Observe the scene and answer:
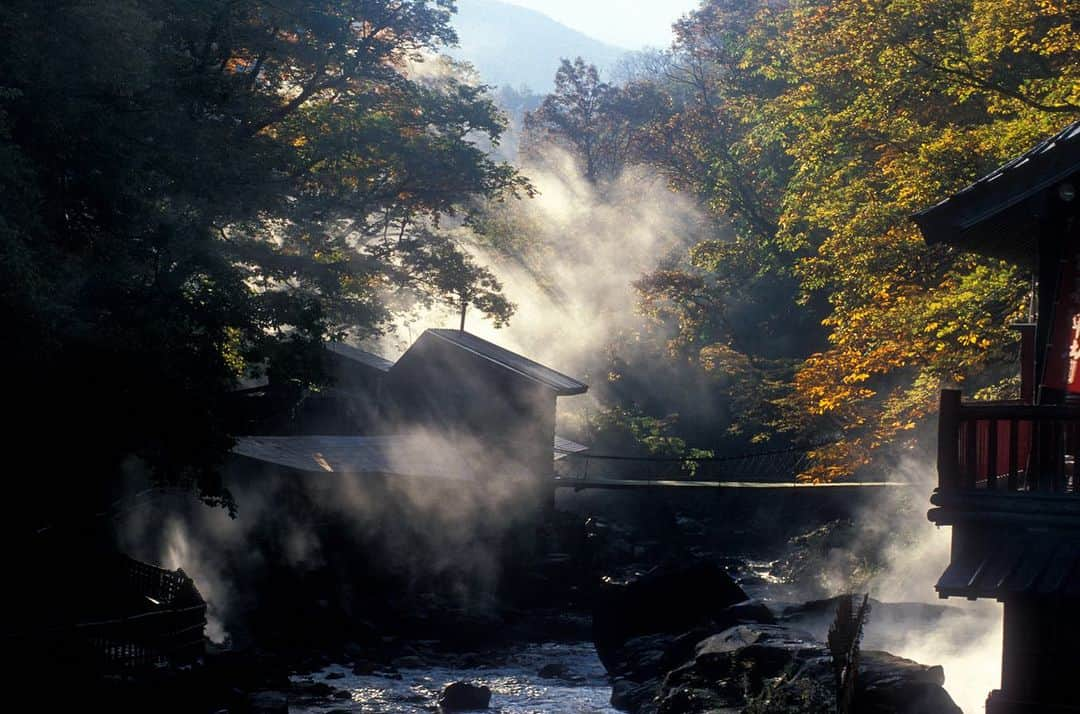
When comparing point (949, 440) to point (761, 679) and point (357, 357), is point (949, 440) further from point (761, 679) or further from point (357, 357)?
point (357, 357)

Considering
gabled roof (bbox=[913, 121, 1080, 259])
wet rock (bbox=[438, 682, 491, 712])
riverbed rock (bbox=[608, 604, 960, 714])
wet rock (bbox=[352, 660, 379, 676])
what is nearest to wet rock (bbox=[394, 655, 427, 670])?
wet rock (bbox=[352, 660, 379, 676])

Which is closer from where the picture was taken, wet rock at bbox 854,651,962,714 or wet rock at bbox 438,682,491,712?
wet rock at bbox 854,651,962,714

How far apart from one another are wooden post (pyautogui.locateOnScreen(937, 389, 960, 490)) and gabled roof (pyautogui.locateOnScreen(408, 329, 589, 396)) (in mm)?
29423

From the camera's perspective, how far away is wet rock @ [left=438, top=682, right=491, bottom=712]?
2330cm

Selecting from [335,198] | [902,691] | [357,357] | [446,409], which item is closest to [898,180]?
[902,691]

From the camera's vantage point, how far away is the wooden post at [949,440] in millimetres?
11586

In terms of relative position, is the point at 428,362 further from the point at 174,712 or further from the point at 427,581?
the point at 174,712

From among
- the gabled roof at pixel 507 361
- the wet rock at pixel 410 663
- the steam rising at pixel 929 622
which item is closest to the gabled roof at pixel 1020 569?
the steam rising at pixel 929 622

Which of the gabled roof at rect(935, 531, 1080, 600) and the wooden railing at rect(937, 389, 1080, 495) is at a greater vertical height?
the wooden railing at rect(937, 389, 1080, 495)

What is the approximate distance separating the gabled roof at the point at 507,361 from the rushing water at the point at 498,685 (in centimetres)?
1308

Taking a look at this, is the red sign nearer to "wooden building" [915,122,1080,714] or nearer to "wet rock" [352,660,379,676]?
"wooden building" [915,122,1080,714]

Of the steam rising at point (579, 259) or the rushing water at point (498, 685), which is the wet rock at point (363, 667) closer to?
the rushing water at point (498, 685)

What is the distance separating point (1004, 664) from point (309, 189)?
96.2 feet

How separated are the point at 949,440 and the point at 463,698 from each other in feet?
46.6
